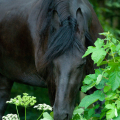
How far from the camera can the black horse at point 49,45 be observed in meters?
2.03

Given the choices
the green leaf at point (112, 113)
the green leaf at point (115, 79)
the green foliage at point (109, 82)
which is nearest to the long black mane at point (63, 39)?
the green foliage at point (109, 82)

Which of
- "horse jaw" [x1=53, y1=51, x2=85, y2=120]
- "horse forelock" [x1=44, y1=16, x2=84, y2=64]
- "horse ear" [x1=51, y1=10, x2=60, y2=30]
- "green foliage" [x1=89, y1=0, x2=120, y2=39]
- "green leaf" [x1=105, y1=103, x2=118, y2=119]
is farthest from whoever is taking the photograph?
"green foliage" [x1=89, y1=0, x2=120, y2=39]

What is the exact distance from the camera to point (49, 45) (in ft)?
7.23

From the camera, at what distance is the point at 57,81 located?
207 centimetres

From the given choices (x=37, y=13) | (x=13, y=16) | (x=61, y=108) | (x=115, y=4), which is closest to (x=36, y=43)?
(x=37, y=13)

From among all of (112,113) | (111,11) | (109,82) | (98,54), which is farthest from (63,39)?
(111,11)

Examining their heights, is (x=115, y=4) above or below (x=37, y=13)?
above

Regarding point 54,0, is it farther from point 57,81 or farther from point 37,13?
point 57,81

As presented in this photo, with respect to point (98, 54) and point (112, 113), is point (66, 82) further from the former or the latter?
point (112, 113)

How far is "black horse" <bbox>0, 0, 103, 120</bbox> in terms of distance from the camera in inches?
80.0

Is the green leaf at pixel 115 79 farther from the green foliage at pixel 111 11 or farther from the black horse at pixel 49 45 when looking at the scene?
the green foliage at pixel 111 11

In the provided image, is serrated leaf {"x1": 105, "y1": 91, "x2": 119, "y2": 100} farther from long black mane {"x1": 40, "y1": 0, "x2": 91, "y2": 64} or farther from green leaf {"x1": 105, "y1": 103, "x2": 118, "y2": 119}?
long black mane {"x1": 40, "y1": 0, "x2": 91, "y2": 64}

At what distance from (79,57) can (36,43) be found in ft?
2.35

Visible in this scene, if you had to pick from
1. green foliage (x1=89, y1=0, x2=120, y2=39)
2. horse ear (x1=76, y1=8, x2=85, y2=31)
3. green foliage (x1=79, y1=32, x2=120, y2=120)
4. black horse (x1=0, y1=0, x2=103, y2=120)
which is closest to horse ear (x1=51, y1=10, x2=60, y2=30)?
black horse (x1=0, y1=0, x2=103, y2=120)
